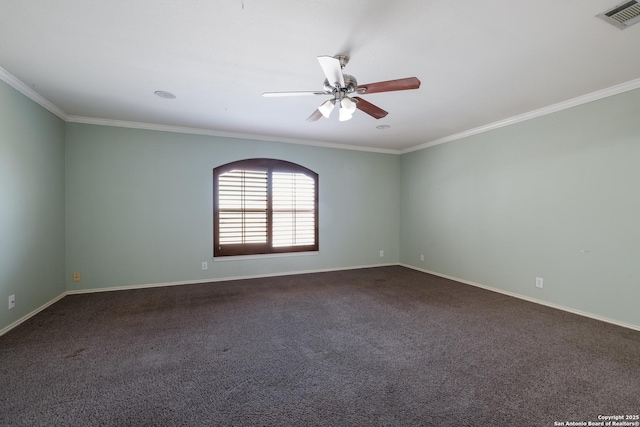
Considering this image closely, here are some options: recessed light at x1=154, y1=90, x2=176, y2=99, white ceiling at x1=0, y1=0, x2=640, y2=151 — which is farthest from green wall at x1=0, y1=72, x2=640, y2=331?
recessed light at x1=154, y1=90, x2=176, y2=99

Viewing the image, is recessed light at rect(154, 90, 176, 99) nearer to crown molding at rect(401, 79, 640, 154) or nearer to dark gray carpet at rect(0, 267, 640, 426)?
dark gray carpet at rect(0, 267, 640, 426)

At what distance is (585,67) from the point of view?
2.52m

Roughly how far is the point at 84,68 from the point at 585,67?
4633mm

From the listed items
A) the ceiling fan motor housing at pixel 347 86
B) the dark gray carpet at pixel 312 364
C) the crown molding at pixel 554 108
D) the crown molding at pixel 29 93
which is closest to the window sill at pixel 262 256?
the dark gray carpet at pixel 312 364

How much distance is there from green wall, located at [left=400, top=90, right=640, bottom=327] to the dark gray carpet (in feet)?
1.47

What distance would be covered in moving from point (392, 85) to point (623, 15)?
1.53 metres

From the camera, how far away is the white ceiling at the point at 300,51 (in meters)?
1.81

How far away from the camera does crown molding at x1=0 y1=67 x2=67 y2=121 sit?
104 inches

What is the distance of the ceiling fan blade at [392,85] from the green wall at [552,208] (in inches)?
103

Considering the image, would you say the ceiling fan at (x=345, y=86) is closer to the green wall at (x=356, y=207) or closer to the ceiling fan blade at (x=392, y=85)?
the ceiling fan blade at (x=392, y=85)

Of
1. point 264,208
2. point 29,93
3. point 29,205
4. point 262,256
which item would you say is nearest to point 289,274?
point 262,256

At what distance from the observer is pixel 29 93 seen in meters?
3.03

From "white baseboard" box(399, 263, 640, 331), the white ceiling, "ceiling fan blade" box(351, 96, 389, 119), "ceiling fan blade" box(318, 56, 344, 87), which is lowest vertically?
"white baseboard" box(399, 263, 640, 331)

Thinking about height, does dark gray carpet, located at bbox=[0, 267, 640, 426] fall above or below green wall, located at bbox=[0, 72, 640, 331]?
below
